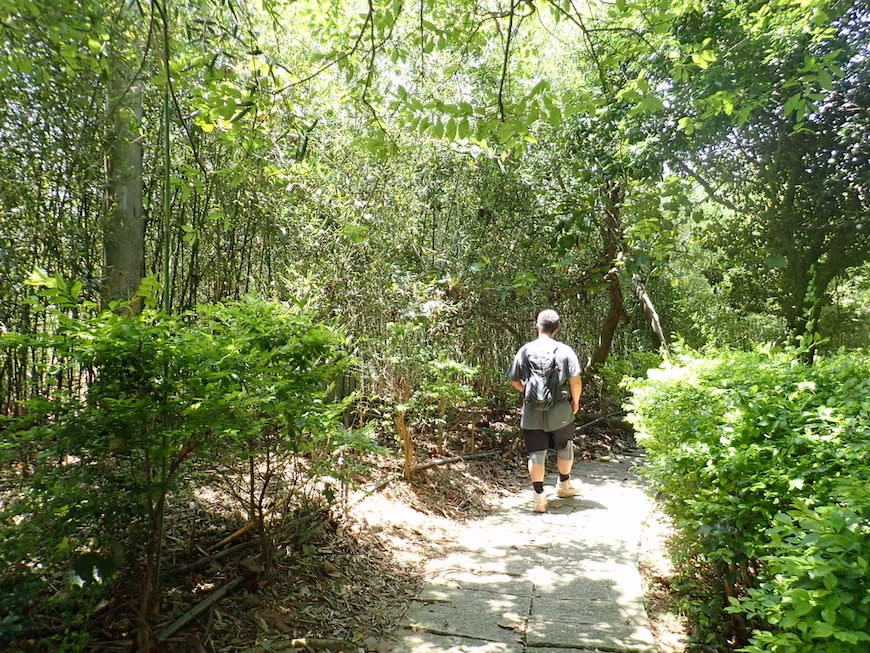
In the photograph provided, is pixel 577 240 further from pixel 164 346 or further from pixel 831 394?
pixel 164 346

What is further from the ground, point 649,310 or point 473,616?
point 649,310

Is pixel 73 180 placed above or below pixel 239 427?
above

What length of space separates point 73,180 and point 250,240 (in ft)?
5.11

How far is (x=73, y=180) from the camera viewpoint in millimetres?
3645

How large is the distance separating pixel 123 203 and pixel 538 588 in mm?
3522

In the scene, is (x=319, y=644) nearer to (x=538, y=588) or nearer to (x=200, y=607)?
(x=200, y=607)

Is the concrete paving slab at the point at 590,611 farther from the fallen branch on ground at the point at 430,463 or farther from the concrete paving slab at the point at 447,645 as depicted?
the fallen branch on ground at the point at 430,463

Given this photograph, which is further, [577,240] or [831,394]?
[577,240]

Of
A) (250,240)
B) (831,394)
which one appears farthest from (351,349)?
(831,394)

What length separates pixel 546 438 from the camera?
215 inches

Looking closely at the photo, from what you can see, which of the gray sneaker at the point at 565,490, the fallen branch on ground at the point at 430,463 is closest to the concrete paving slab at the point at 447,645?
the fallen branch on ground at the point at 430,463

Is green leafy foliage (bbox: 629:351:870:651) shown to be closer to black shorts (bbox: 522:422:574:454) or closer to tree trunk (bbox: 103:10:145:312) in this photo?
black shorts (bbox: 522:422:574:454)

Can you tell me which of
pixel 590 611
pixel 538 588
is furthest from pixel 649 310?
pixel 590 611

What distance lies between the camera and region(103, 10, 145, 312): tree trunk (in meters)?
3.71
